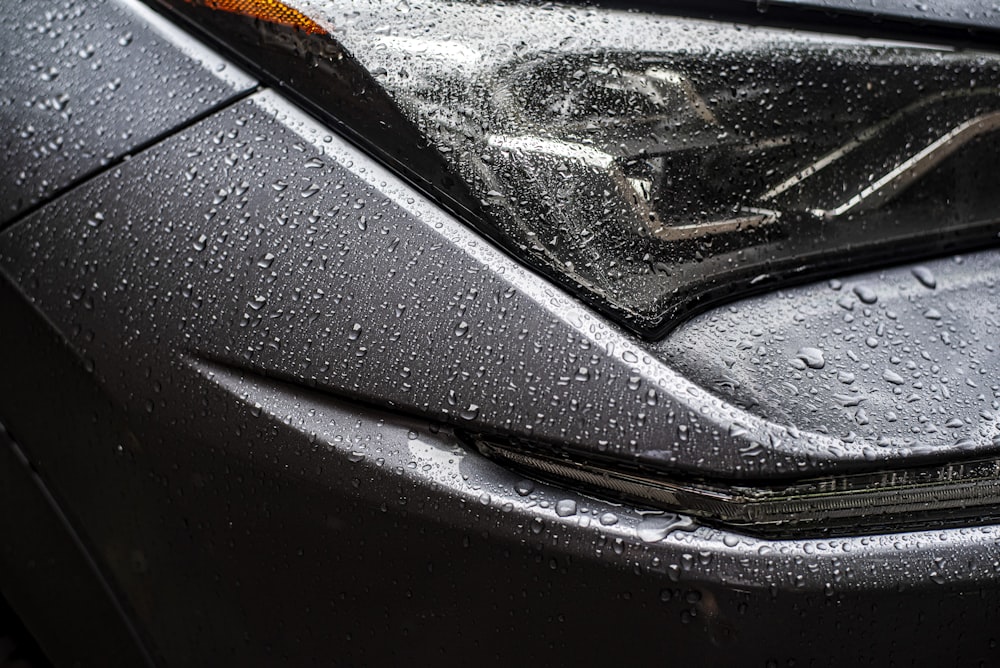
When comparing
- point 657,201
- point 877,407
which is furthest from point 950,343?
point 657,201

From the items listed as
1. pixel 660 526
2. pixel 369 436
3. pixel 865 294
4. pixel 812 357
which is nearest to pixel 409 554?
pixel 369 436

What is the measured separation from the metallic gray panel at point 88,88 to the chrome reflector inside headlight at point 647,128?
8cm

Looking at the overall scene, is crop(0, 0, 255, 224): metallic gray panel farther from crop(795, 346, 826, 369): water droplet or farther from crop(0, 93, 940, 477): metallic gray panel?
crop(795, 346, 826, 369): water droplet

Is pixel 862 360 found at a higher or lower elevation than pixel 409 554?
higher

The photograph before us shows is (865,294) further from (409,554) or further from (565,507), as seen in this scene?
(409,554)

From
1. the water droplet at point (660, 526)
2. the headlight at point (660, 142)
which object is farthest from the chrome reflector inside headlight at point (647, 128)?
the water droplet at point (660, 526)

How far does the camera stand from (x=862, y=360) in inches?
34.3

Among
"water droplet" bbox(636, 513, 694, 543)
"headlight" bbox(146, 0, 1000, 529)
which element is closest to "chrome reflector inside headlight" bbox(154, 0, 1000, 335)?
"headlight" bbox(146, 0, 1000, 529)

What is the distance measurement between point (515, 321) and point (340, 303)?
20 centimetres

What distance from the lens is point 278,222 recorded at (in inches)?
35.3

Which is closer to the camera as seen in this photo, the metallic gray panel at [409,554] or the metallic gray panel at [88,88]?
the metallic gray panel at [409,554]

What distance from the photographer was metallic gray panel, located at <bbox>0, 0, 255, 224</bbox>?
3.13 feet

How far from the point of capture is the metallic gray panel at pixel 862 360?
84cm

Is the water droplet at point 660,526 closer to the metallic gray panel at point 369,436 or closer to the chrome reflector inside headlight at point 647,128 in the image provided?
the metallic gray panel at point 369,436
